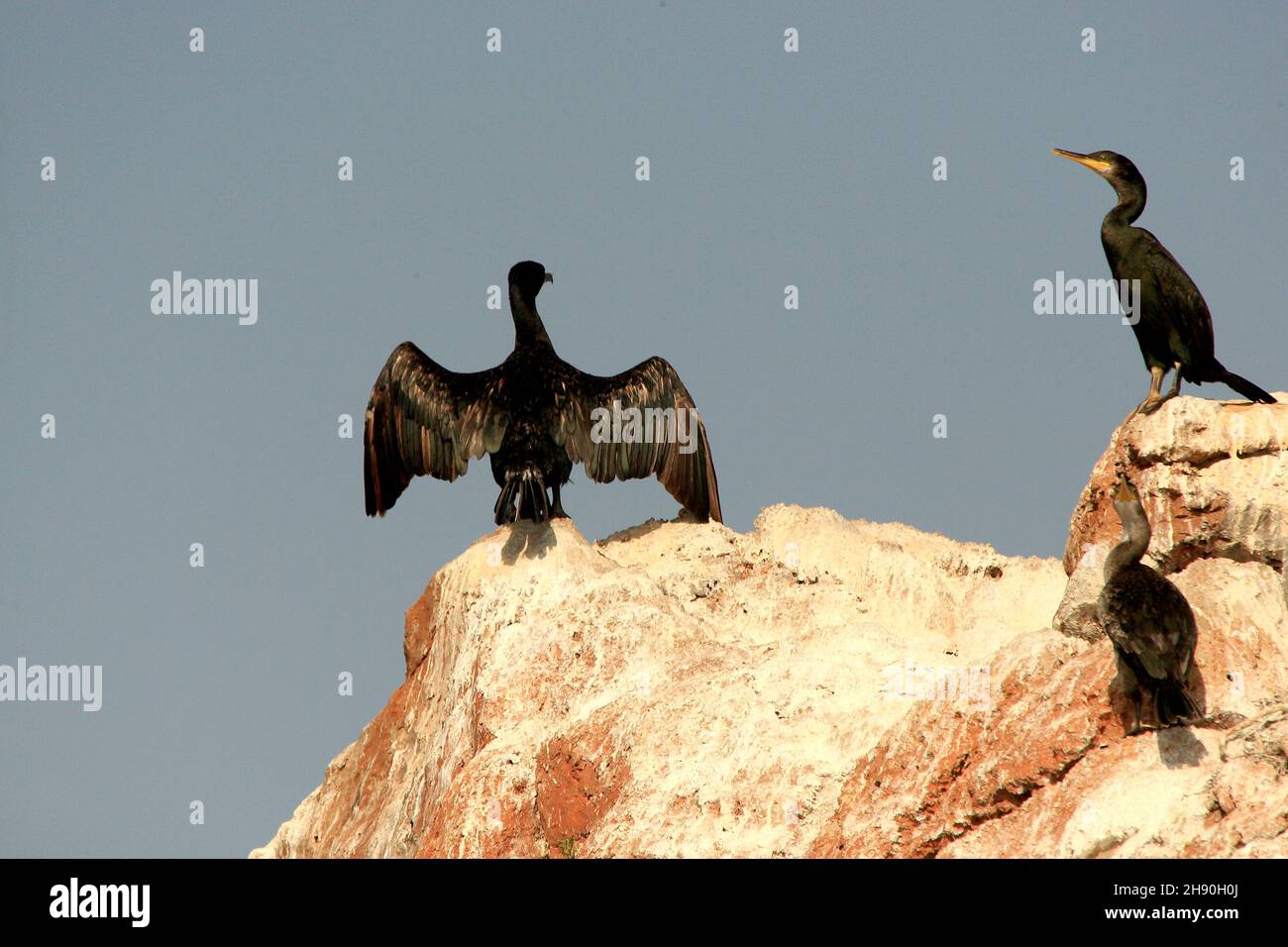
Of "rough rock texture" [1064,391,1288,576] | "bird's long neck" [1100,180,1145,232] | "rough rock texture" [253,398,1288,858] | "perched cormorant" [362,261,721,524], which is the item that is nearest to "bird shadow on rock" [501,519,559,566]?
"rough rock texture" [253,398,1288,858]

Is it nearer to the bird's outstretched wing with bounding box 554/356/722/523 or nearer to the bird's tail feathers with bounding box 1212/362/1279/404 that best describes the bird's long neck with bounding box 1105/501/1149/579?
the bird's tail feathers with bounding box 1212/362/1279/404

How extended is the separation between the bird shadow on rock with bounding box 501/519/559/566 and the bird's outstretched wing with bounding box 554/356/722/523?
1388 millimetres

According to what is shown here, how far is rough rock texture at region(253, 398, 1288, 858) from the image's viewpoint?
1409 cm

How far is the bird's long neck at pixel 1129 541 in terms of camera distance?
14.4 meters

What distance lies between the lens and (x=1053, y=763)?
46.7 ft

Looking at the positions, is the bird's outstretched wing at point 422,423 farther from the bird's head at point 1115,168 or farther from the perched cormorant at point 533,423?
the bird's head at point 1115,168

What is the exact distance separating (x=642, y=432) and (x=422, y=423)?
7.24ft

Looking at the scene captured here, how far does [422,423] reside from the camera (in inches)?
857

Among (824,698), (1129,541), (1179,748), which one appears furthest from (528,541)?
(1179,748)

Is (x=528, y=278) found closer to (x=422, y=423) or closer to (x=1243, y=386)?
(x=422, y=423)

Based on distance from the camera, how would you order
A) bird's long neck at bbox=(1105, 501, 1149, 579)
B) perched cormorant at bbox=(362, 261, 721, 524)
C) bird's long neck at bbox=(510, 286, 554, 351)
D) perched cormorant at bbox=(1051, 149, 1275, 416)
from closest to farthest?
bird's long neck at bbox=(1105, 501, 1149, 579)
perched cormorant at bbox=(1051, 149, 1275, 416)
perched cormorant at bbox=(362, 261, 721, 524)
bird's long neck at bbox=(510, 286, 554, 351)

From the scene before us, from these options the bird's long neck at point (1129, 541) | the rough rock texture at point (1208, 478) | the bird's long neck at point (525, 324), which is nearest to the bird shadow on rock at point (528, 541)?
the bird's long neck at point (525, 324)
